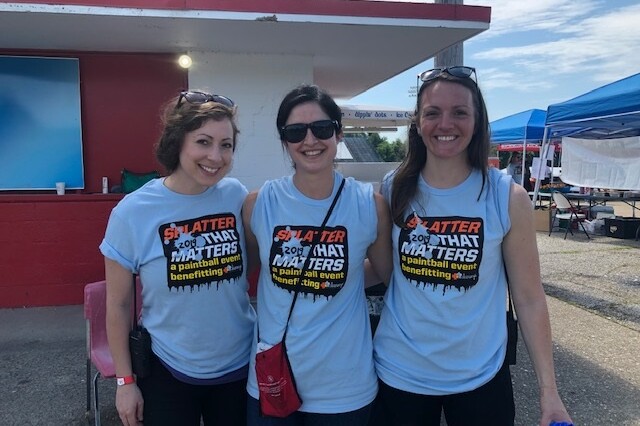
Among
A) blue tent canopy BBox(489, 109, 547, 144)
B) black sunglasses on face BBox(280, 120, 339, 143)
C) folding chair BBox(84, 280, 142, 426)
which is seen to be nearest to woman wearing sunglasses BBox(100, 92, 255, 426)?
black sunglasses on face BBox(280, 120, 339, 143)

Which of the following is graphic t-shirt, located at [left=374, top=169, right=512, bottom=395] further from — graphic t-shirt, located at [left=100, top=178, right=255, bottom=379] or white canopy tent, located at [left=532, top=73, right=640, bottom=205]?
white canopy tent, located at [left=532, top=73, right=640, bottom=205]

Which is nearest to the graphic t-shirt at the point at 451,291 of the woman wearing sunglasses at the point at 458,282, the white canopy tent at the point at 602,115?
the woman wearing sunglasses at the point at 458,282

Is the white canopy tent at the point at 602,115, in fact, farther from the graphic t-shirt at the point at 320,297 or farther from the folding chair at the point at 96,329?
the folding chair at the point at 96,329

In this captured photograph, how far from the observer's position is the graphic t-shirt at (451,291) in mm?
1797

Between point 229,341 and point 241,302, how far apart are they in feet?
0.52

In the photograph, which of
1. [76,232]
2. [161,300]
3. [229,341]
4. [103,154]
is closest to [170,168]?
[161,300]

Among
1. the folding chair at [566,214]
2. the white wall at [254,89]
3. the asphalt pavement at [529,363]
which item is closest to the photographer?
the asphalt pavement at [529,363]

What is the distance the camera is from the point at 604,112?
8062 mm

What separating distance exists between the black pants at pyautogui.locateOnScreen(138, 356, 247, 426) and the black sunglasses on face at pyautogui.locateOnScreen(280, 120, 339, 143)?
1000 millimetres

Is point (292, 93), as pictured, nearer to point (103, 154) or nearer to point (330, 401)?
A: point (330, 401)

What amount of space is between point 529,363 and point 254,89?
12.8ft

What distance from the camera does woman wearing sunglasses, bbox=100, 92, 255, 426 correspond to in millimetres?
1895

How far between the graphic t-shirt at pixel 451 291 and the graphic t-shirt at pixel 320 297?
145 mm

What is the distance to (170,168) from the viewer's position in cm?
204
